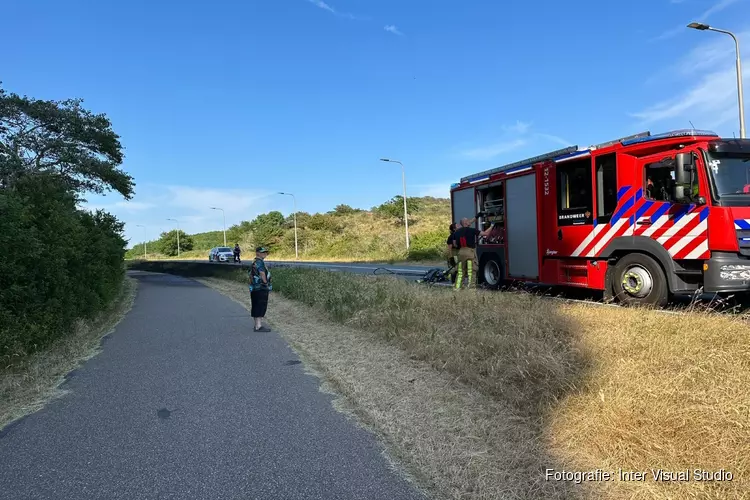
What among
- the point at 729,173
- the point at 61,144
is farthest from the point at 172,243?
the point at 729,173

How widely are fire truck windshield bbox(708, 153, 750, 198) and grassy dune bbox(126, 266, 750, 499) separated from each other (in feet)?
8.51

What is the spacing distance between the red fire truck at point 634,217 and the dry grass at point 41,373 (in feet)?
27.9

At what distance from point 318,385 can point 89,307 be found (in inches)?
281

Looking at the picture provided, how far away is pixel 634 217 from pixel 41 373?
9.18m

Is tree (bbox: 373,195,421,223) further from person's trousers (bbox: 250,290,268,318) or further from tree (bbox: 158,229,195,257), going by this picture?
person's trousers (bbox: 250,290,268,318)

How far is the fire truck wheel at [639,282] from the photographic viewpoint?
8.30 m

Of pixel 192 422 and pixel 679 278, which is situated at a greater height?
pixel 679 278

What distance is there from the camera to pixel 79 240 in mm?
10320

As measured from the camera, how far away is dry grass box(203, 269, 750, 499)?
3.29 m

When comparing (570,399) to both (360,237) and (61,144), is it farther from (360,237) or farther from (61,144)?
(360,237)

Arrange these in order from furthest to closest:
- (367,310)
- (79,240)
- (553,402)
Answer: (79,240)
(367,310)
(553,402)

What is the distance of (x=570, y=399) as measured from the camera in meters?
4.11

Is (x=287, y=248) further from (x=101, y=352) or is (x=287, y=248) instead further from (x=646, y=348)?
(x=646, y=348)

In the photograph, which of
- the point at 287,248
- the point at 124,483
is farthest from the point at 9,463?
the point at 287,248
